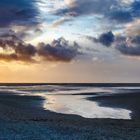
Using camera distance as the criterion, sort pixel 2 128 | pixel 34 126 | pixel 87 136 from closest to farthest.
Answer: pixel 87 136 → pixel 2 128 → pixel 34 126

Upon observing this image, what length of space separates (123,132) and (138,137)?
1886 mm

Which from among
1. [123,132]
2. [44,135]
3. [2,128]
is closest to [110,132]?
[123,132]

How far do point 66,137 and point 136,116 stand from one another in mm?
19733

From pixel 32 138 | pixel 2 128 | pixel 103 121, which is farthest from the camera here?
pixel 103 121

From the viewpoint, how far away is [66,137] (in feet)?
73.0

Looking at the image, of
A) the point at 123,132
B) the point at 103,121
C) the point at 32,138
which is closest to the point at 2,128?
the point at 32,138

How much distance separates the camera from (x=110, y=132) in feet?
82.7

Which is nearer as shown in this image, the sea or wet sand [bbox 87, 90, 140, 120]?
the sea

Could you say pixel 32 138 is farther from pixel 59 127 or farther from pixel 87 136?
pixel 59 127

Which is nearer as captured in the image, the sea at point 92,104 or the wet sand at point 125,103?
the sea at point 92,104

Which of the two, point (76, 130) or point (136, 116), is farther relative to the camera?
point (136, 116)

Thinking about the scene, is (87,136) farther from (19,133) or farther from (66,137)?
(19,133)

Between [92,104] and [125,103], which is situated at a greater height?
[125,103]

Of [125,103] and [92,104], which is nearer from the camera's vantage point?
[92,104]
